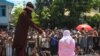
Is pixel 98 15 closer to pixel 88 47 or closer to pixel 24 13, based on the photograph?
pixel 88 47

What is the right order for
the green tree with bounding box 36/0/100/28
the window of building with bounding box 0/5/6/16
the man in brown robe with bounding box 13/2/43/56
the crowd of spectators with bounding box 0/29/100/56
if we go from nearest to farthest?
the man in brown robe with bounding box 13/2/43/56
the crowd of spectators with bounding box 0/29/100/56
the green tree with bounding box 36/0/100/28
the window of building with bounding box 0/5/6/16

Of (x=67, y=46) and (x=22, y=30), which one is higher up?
(x=22, y=30)

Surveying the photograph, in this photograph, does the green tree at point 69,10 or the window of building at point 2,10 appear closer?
the green tree at point 69,10

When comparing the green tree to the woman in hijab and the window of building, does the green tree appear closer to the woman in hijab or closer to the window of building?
the window of building

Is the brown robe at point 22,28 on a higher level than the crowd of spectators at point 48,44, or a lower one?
higher

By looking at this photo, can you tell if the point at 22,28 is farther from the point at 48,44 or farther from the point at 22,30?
the point at 48,44

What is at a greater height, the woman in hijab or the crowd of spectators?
the woman in hijab

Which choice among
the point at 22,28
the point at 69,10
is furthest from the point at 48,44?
the point at 69,10

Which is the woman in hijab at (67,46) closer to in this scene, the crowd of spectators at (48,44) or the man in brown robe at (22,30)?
the man in brown robe at (22,30)

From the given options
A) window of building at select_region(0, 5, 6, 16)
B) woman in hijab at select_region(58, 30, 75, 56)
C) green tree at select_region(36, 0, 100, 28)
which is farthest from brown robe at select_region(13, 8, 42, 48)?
window of building at select_region(0, 5, 6, 16)

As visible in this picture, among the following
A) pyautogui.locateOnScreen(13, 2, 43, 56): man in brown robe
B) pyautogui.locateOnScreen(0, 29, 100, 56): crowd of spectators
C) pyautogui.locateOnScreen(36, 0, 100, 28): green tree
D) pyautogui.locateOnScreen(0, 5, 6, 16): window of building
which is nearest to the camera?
pyautogui.locateOnScreen(13, 2, 43, 56): man in brown robe

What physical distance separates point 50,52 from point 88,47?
3418mm

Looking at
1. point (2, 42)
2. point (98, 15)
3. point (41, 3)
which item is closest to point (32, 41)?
point (2, 42)

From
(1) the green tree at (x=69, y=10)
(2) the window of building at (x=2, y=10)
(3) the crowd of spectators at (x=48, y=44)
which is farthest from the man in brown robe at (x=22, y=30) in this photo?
(2) the window of building at (x=2, y=10)
